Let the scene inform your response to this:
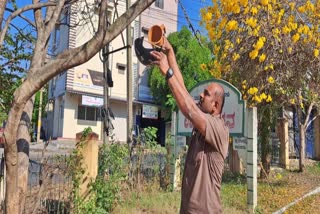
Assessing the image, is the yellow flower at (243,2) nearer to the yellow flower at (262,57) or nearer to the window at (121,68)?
the yellow flower at (262,57)

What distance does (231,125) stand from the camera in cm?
780

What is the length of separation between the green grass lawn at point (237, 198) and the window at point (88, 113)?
18777 mm

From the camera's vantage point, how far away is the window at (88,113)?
28.1m

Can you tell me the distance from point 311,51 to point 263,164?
3.63m

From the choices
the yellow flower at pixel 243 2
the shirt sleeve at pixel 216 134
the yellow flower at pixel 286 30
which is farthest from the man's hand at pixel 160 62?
the yellow flower at pixel 286 30

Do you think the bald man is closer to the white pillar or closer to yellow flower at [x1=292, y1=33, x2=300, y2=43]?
the white pillar

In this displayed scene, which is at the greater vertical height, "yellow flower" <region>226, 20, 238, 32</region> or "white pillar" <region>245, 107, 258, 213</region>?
"yellow flower" <region>226, 20, 238, 32</region>

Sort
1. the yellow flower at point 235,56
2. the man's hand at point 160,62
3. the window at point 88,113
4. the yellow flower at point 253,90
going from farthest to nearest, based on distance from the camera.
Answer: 1. the window at point 88,113
2. the yellow flower at point 235,56
3. the yellow flower at point 253,90
4. the man's hand at point 160,62

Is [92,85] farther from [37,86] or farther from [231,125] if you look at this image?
[37,86]

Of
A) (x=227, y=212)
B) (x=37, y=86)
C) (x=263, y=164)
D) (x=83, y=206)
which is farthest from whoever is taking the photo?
(x=263, y=164)

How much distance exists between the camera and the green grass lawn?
718 cm

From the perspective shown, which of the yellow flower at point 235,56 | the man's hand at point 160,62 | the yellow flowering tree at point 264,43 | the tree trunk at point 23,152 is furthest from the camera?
the yellow flower at point 235,56

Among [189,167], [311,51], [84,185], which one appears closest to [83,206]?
[84,185]

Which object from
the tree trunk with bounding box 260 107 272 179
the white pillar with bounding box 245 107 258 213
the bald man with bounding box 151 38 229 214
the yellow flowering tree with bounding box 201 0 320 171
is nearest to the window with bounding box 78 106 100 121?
the tree trunk with bounding box 260 107 272 179
